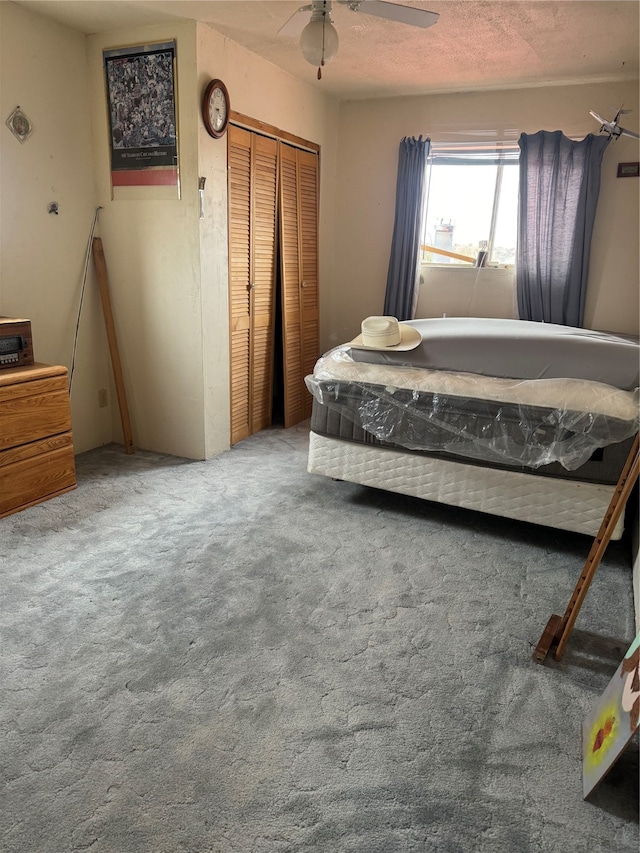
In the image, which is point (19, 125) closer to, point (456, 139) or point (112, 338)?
point (112, 338)

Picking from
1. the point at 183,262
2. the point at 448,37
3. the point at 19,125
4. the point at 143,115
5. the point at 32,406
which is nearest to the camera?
the point at 32,406

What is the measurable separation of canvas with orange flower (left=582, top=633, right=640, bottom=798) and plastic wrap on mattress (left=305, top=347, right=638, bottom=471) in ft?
3.45

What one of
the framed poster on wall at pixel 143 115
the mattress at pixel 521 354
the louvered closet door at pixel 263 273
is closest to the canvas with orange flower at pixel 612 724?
the mattress at pixel 521 354

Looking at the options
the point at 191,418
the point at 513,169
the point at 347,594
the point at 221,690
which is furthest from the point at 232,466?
the point at 513,169

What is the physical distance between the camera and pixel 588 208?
380cm

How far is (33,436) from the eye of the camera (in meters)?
2.76

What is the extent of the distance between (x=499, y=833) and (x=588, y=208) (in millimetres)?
3740

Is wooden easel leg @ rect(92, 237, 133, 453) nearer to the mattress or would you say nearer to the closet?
the closet

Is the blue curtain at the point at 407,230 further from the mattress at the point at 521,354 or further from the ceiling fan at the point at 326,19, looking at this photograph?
the ceiling fan at the point at 326,19

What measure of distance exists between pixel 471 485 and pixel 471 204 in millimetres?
2603

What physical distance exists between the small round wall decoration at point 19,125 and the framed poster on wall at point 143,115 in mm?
458

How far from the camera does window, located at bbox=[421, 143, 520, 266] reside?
4.14m

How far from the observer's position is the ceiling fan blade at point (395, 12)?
2076 mm

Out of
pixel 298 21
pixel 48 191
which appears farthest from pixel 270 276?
pixel 298 21
